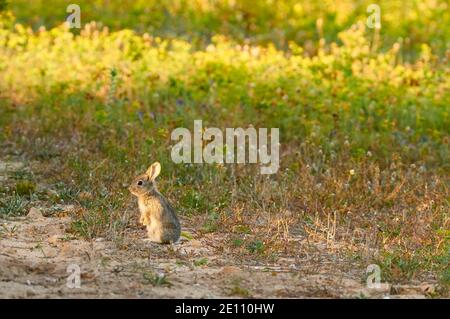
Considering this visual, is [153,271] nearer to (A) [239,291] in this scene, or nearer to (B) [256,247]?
(A) [239,291]

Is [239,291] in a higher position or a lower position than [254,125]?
lower

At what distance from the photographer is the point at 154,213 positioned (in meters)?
8.53

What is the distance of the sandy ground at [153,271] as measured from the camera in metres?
7.17

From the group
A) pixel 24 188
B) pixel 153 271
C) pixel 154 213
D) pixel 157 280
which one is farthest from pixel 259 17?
pixel 157 280

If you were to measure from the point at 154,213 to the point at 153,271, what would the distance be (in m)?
0.97

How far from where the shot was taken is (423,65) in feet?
44.6

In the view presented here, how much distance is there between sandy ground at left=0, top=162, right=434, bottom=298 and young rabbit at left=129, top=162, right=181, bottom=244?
9cm

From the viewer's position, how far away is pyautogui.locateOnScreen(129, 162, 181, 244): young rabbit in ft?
27.7

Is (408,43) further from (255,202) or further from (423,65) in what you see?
(255,202)

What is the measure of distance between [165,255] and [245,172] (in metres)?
2.61

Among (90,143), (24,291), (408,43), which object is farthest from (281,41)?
(24,291)

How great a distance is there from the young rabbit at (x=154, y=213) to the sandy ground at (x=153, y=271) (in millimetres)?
90

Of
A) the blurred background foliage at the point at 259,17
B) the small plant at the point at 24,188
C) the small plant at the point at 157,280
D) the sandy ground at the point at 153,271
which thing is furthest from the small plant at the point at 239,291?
the blurred background foliage at the point at 259,17

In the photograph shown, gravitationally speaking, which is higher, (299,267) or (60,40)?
(60,40)
